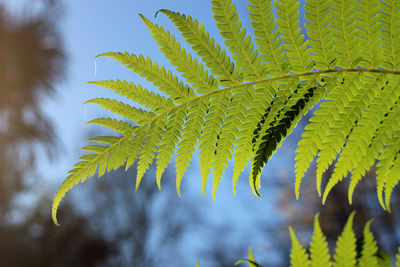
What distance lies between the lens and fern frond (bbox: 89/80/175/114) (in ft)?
2.20

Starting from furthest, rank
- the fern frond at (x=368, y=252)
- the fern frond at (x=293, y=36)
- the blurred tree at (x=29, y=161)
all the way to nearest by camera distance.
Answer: the blurred tree at (x=29, y=161) → the fern frond at (x=293, y=36) → the fern frond at (x=368, y=252)

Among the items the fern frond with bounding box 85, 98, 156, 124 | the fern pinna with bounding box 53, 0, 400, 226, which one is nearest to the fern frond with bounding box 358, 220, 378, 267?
the fern pinna with bounding box 53, 0, 400, 226

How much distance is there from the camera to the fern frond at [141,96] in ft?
2.20

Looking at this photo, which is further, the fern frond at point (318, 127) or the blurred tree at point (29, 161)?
the blurred tree at point (29, 161)

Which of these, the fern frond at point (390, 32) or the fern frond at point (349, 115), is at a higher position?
the fern frond at point (390, 32)

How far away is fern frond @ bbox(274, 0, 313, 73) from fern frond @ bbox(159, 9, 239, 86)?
113mm

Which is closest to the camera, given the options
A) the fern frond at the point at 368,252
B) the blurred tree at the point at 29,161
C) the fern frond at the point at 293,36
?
the fern frond at the point at 368,252

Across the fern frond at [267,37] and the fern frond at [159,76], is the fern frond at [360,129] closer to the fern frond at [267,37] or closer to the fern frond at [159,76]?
the fern frond at [267,37]

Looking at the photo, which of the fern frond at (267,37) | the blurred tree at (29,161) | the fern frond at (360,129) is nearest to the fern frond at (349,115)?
the fern frond at (360,129)

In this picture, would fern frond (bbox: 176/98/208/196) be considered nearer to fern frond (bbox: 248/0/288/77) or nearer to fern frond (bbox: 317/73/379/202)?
fern frond (bbox: 248/0/288/77)

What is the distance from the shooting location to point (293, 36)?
62cm

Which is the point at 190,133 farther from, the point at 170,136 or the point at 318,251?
the point at 318,251

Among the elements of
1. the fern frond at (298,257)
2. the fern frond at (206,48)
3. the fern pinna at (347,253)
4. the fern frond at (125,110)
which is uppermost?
the fern frond at (206,48)

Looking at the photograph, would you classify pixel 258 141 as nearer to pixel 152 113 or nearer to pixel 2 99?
pixel 152 113
